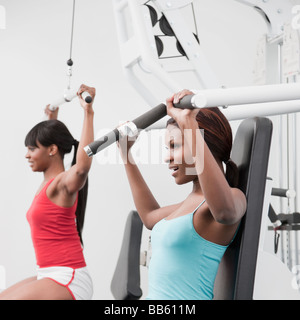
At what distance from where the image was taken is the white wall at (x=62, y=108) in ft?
8.43

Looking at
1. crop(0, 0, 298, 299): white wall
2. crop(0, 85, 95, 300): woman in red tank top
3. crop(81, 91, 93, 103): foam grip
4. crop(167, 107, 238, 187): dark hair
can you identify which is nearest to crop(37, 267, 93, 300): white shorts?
crop(0, 85, 95, 300): woman in red tank top

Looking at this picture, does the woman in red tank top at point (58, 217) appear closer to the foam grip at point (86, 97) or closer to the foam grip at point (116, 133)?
the foam grip at point (86, 97)

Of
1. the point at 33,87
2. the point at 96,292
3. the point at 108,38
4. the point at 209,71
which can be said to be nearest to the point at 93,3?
the point at 108,38

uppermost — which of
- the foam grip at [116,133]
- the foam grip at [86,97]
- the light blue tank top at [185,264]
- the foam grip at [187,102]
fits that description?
the foam grip at [86,97]

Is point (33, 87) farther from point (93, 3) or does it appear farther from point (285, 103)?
point (285, 103)

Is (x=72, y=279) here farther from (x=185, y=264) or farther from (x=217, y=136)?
(x=217, y=136)

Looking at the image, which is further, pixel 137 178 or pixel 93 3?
pixel 93 3

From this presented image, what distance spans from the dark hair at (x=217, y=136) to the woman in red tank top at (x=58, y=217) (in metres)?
0.65

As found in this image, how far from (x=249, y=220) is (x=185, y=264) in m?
0.16

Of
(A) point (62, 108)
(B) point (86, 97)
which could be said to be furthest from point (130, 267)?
(A) point (62, 108)

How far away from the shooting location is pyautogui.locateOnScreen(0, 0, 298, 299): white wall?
257 cm

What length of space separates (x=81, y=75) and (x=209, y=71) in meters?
1.45

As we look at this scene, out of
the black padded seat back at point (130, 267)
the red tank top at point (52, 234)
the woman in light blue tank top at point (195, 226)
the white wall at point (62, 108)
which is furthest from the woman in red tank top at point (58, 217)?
the white wall at point (62, 108)

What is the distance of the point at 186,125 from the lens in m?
0.77
